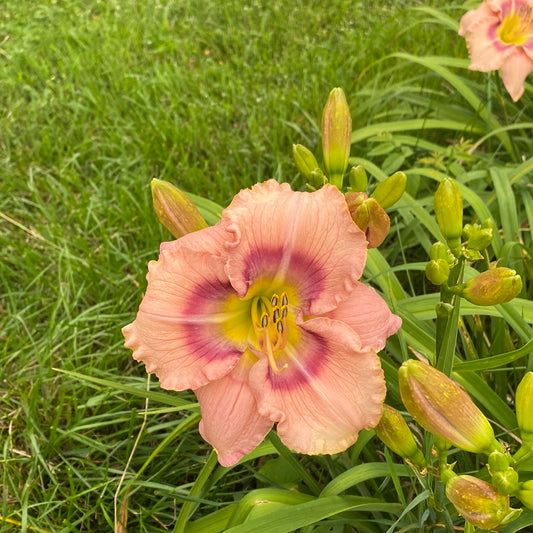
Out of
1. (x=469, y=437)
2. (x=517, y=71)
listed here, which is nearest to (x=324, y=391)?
(x=469, y=437)

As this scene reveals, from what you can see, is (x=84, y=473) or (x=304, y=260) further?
(x=84, y=473)

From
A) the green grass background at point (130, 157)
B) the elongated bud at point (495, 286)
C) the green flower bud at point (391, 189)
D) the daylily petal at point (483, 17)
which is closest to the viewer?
the elongated bud at point (495, 286)

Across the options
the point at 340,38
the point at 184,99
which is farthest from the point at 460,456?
the point at 340,38

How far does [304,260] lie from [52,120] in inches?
83.4

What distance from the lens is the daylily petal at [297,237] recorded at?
1.13 meters

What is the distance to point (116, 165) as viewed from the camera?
2.82 metres

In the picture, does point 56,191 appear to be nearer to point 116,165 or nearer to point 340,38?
point 116,165

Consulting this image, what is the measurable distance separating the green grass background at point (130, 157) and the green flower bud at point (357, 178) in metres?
0.62

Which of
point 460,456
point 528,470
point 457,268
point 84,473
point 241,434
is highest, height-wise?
point 457,268

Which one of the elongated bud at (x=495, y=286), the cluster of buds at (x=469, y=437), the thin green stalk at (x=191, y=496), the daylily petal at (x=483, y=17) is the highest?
the daylily petal at (x=483, y=17)

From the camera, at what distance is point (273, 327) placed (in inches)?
47.1

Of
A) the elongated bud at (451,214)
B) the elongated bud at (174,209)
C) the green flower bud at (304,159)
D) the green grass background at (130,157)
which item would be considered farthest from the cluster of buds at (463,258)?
the green grass background at (130,157)

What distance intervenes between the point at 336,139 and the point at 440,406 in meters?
0.61

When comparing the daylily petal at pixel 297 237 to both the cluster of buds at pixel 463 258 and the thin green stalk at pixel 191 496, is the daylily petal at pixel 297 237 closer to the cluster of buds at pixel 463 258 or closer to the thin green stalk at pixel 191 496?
the cluster of buds at pixel 463 258
